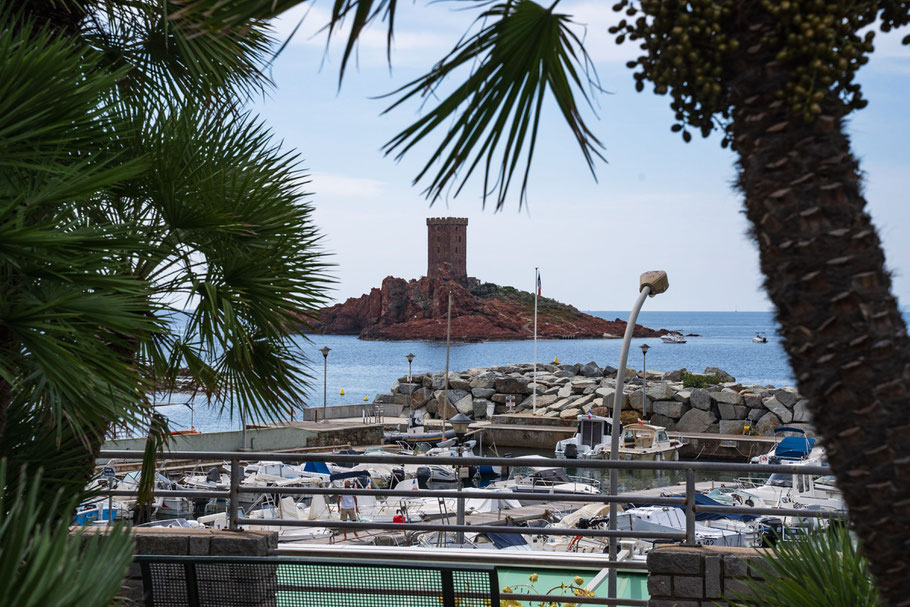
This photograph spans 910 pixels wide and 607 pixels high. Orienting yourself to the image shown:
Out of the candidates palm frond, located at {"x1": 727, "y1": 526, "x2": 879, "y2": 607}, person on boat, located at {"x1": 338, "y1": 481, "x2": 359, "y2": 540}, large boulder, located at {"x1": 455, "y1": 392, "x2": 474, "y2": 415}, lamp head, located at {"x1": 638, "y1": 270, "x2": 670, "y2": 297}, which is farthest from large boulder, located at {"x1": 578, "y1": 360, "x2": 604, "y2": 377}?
palm frond, located at {"x1": 727, "y1": 526, "x2": 879, "y2": 607}

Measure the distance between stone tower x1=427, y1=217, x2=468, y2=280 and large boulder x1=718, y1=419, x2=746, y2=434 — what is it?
8488 centimetres

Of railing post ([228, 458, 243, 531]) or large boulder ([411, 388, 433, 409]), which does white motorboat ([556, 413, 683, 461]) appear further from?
railing post ([228, 458, 243, 531])

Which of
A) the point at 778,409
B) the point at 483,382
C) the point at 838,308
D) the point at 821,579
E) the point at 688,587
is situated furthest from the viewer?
the point at 483,382

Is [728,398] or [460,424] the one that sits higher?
[728,398]

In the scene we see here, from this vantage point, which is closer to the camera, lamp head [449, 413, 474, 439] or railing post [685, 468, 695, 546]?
railing post [685, 468, 695, 546]

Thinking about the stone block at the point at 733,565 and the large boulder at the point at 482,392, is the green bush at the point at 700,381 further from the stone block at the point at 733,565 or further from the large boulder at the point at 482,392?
the stone block at the point at 733,565

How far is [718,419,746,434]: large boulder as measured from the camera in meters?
42.1

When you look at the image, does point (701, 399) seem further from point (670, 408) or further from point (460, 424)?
point (460, 424)

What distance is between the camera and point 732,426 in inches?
1662

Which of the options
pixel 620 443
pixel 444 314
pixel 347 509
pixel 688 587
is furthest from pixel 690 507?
pixel 444 314

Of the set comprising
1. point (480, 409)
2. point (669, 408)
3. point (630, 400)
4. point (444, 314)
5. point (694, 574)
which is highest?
point (444, 314)

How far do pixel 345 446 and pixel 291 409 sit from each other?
34589 millimetres

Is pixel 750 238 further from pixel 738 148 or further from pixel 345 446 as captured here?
pixel 345 446

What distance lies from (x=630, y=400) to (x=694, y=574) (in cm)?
4074
